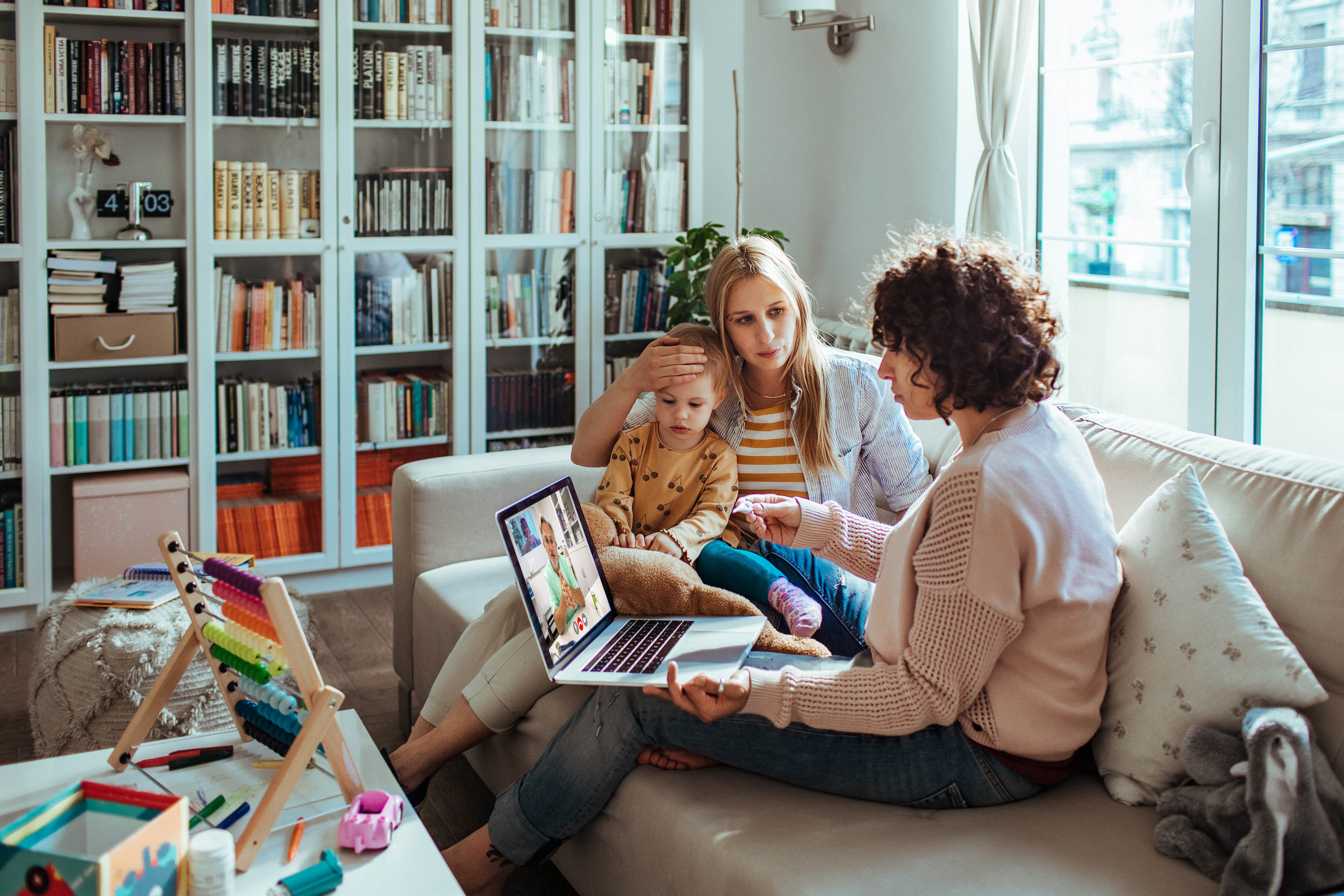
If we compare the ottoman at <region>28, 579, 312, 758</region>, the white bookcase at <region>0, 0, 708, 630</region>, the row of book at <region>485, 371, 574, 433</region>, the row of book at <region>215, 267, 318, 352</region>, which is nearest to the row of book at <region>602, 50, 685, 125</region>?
the white bookcase at <region>0, 0, 708, 630</region>

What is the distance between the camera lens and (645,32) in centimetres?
382

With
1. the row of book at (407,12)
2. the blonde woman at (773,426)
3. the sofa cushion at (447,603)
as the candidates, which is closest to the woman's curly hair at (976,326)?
the blonde woman at (773,426)

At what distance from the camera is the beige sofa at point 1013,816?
1295 millimetres

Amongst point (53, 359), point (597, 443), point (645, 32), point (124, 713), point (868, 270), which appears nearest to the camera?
point (124, 713)

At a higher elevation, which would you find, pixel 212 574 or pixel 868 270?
pixel 868 270

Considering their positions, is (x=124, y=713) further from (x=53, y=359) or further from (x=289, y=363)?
(x=289, y=363)

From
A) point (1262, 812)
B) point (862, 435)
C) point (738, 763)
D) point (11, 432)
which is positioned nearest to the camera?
point (1262, 812)

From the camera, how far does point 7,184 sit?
3.07m

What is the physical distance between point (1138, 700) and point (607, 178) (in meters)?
2.80

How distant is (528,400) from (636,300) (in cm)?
51

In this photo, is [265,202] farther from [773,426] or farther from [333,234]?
[773,426]

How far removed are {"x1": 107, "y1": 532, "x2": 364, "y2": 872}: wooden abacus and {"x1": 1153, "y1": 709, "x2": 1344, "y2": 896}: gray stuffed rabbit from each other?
3.23ft

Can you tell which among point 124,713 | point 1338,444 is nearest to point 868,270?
point 1338,444

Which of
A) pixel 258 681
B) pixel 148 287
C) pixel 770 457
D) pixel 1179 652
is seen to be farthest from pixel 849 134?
pixel 258 681
